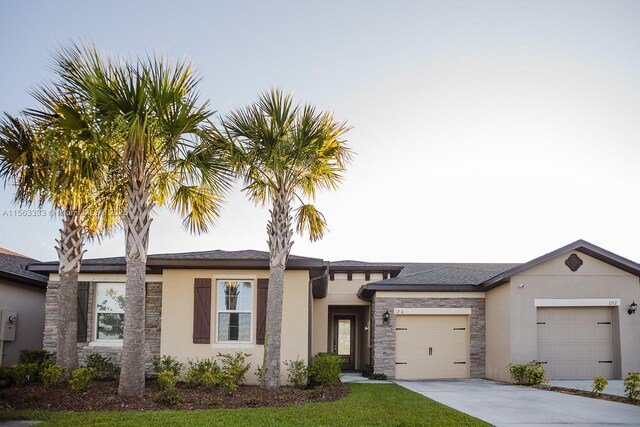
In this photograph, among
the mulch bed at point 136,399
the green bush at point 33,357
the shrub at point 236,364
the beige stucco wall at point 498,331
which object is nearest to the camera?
the mulch bed at point 136,399

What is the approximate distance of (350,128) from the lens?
41.4ft

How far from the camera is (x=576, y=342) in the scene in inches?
611

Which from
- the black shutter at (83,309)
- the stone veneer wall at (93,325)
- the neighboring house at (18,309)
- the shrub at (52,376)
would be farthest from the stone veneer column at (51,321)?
the shrub at (52,376)

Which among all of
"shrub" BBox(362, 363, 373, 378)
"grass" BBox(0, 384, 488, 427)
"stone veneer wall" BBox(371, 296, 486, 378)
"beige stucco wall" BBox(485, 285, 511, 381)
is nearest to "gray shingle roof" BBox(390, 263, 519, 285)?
"stone veneer wall" BBox(371, 296, 486, 378)

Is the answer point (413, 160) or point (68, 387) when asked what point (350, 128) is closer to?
point (413, 160)

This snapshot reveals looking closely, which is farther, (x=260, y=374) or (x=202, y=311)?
(x=202, y=311)

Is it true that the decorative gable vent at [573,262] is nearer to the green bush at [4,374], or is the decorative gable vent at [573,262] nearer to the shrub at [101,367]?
the shrub at [101,367]

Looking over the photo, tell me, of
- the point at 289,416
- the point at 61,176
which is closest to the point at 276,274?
the point at 289,416

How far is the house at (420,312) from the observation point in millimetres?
13633

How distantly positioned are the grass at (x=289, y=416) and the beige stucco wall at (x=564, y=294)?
5964 millimetres

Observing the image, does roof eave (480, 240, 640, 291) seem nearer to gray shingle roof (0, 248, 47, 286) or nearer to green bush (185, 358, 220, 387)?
green bush (185, 358, 220, 387)

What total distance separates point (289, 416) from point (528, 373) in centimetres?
790

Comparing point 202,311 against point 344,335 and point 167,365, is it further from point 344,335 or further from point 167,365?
point 344,335

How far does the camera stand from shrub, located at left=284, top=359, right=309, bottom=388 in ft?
42.4
